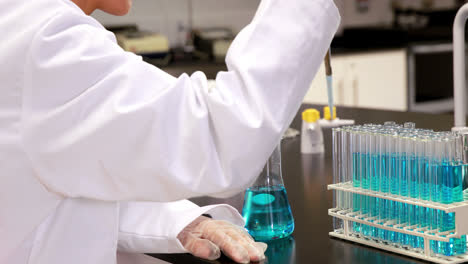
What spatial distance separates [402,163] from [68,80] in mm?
497

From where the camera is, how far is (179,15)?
15.9ft

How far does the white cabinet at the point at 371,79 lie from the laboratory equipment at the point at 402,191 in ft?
11.0

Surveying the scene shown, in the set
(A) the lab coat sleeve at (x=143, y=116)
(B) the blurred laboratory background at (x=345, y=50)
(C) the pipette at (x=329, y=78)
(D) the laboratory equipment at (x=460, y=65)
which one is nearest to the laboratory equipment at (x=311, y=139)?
(C) the pipette at (x=329, y=78)

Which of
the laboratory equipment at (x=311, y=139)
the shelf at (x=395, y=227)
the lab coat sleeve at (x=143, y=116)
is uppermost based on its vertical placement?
the lab coat sleeve at (x=143, y=116)

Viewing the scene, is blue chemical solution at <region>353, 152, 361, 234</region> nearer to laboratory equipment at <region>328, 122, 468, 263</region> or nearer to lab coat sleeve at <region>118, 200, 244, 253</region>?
laboratory equipment at <region>328, 122, 468, 263</region>

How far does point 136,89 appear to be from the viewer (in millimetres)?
948

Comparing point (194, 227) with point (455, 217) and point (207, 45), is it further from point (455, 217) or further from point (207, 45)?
point (207, 45)

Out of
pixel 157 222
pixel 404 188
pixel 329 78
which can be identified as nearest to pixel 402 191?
pixel 404 188

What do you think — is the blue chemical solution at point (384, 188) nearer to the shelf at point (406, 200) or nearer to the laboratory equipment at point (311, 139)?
the shelf at point (406, 200)

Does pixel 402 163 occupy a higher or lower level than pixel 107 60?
lower

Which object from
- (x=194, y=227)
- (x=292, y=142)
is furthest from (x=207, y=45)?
(x=194, y=227)

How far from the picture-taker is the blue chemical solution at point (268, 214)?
3.83ft

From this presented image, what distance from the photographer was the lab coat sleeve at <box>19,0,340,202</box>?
3.07 feet

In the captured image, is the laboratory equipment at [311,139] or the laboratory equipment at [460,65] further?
the laboratory equipment at [311,139]
